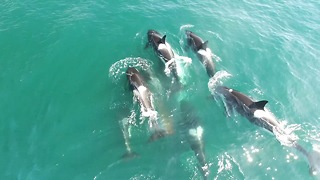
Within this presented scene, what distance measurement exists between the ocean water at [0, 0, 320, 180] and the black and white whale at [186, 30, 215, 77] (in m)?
0.62

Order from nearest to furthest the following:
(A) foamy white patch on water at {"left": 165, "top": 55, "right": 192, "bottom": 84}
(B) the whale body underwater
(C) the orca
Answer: (B) the whale body underwater
(A) foamy white patch on water at {"left": 165, "top": 55, "right": 192, "bottom": 84}
(C) the orca

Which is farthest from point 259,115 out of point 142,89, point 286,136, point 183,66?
point 142,89

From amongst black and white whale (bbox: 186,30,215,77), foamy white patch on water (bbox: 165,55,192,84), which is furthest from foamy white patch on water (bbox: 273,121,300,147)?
foamy white patch on water (bbox: 165,55,192,84)

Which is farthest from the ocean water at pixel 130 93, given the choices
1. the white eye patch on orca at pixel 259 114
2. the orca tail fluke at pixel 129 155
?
the white eye patch on orca at pixel 259 114

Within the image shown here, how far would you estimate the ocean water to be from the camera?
21.3 m

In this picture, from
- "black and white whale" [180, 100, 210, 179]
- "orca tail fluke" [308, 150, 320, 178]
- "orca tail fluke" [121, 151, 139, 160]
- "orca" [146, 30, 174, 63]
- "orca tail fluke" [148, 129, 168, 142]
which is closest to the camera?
"black and white whale" [180, 100, 210, 179]

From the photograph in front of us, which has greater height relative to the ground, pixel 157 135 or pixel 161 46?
pixel 161 46

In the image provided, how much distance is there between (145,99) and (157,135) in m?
3.21

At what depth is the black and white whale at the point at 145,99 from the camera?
75.4ft

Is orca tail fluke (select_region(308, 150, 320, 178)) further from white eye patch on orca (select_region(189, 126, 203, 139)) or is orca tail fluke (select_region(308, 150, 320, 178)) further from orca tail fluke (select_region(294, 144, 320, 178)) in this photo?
white eye patch on orca (select_region(189, 126, 203, 139))

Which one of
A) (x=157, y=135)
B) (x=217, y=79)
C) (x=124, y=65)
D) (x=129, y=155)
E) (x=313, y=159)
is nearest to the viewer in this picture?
(x=129, y=155)

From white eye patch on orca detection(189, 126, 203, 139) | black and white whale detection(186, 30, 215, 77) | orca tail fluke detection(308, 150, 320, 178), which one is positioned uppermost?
black and white whale detection(186, 30, 215, 77)

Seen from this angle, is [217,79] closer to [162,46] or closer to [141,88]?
[162,46]

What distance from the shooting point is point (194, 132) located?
2308cm
